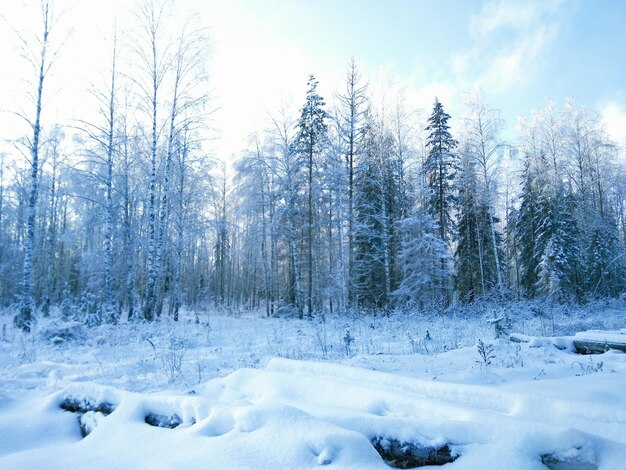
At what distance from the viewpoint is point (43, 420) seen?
10.9 feet

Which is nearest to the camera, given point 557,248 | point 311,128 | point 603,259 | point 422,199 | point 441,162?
point 311,128

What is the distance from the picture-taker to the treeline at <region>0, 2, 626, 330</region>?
15.4 m

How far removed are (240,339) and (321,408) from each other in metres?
6.47

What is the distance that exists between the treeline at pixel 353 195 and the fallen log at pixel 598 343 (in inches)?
331

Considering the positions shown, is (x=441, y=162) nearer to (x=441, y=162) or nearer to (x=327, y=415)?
(x=441, y=162)

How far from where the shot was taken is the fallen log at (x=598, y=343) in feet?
19.3

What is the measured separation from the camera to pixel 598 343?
5.98 m

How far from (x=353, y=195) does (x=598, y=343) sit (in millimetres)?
13297

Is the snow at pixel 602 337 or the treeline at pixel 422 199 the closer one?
the snow at pixel 602 337

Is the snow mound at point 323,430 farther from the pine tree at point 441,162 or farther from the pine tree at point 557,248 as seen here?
the pine tree at point 557,248

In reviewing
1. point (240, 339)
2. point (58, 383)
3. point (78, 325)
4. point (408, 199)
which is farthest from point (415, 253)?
point (58, 383)

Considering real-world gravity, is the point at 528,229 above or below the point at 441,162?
below

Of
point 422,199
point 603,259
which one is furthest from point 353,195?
point 603,259

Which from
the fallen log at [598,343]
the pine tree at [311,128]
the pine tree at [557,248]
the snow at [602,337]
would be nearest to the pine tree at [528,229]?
the pine tree at [557,248]
